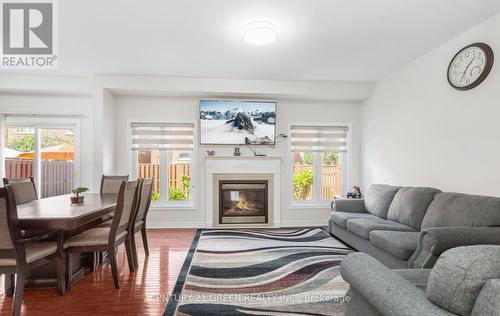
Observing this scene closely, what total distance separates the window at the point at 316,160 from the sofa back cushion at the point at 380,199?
122cm

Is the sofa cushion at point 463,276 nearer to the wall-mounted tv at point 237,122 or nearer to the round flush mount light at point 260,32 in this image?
the round flush mount light at point 260,32

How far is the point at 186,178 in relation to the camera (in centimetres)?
524

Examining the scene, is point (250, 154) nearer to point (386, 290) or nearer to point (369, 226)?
point (369, 226)

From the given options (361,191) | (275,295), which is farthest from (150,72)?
(361,191)

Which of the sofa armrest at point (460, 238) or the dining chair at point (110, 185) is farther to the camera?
the dining chair at point (110, 185)

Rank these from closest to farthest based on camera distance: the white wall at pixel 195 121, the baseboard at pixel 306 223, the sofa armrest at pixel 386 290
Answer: the sofa armrest at pixel 386 290
the white wall at pixel 195 121
the baseboard at pixel 306 223

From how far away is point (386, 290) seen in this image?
4.11ft

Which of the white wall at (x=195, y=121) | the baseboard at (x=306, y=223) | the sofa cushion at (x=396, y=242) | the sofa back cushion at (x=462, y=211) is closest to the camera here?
the sofa back cushion at (x=462, y=211)

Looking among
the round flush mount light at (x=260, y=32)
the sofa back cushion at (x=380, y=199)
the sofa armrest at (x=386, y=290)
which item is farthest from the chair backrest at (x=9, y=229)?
the sofa back cushion at (x=380, y=199)

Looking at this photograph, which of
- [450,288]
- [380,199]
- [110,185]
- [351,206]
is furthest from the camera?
[351,206]

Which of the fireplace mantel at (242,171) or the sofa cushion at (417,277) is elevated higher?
the fireplace mantel at (242,171)

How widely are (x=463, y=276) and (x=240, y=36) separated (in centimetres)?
301

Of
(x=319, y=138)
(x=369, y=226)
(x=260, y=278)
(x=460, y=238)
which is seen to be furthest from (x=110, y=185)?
(x=460, y=238)

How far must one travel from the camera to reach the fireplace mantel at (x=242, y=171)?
504 centimetres
